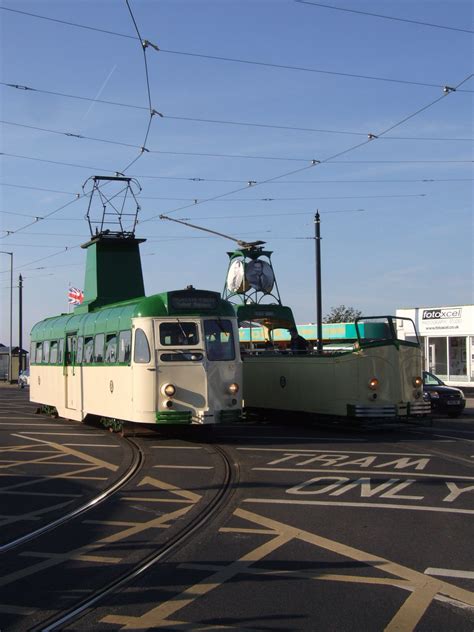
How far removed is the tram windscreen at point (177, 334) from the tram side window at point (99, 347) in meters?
2.80

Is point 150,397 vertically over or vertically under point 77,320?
under

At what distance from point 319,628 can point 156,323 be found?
1153cm

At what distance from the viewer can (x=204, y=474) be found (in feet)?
38.5

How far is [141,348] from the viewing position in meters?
16.1

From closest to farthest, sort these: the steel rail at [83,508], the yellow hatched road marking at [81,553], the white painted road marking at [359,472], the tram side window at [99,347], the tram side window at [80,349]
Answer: the yellow hatched road marking at [81,553] < the steel rail at [83,508] < the white painted road marking at [359,472] < the tram side window at [99,347] < the tram side window at [80,349]

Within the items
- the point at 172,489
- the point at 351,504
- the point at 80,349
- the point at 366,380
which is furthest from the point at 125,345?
the point at 351,504

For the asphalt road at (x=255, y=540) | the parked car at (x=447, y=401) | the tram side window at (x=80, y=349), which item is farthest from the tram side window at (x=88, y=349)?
the parked car at (x=447, y=401)

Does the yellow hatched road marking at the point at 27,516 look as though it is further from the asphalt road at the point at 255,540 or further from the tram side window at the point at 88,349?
the tram side window at the point at 88,349

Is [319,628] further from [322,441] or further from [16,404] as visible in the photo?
[16,404]

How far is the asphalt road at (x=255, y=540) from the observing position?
5.43 meters

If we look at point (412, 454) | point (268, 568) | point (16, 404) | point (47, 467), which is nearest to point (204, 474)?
point (47, 467)

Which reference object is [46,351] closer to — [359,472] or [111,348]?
[111,348]

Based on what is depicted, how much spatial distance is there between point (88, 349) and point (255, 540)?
42.2ft

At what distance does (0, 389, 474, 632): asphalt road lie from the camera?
5.43 m
